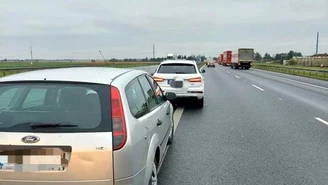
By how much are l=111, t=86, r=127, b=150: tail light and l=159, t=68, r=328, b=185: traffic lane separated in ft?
5.68

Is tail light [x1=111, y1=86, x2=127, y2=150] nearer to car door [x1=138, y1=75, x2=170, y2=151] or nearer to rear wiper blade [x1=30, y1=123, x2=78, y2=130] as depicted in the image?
rear wiper blade [x1=30, y1=123, x2=78, y2=130]

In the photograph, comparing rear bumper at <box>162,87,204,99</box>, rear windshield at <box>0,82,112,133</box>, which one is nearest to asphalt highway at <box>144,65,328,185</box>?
rear bumper at <box>162,87,204,99</box>

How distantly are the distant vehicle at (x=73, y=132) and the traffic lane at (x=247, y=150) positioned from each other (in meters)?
1.60

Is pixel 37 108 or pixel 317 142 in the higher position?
pixel 37 108

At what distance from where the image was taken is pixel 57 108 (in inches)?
122

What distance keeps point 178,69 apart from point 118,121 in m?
8.35

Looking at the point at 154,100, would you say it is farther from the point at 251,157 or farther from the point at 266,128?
the point at 266,128

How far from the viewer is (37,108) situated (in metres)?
3.27

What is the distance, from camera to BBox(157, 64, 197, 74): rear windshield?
11133 mm

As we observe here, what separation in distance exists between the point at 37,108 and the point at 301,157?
4.32m

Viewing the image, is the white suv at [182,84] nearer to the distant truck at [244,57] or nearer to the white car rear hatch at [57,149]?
the white car rear hatch at [57,149]

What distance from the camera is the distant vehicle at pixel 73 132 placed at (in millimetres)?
2764

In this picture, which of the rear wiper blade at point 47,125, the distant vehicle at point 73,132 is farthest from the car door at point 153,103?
the rear wiper blade at point 47,125

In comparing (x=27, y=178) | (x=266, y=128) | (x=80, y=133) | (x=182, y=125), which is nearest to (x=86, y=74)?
(x=80, y=133)
